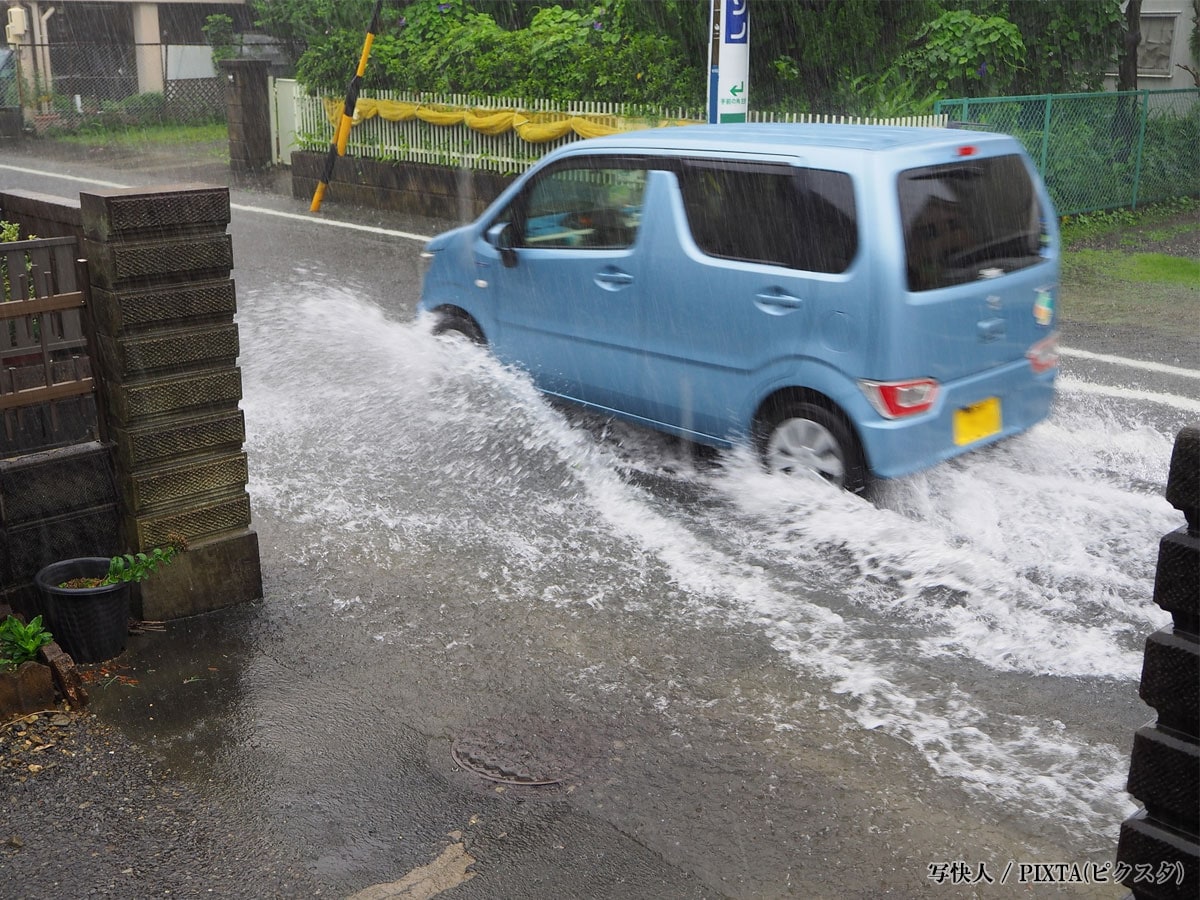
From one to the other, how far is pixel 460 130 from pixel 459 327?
973 centimetres

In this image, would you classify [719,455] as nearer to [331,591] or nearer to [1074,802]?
[331,591]

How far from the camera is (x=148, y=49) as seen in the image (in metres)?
31.7

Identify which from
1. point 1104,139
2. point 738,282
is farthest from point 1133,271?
point 738,282

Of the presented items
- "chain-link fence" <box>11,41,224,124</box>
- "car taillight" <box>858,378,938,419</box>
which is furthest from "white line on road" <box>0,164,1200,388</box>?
"chain-link fence" <box>11,41,224,124</box>

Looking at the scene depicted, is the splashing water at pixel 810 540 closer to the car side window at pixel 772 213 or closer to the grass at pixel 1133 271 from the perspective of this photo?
the car side window at pixel 772 213

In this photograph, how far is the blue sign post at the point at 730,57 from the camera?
12.3 metres

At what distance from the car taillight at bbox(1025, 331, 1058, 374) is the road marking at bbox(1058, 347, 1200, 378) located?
2710 mm

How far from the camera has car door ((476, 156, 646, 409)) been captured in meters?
6.92

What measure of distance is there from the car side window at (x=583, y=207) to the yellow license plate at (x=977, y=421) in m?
1.97

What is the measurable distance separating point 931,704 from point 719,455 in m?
2.71

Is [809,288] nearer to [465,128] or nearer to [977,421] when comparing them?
[977,421]

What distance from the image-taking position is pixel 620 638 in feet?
17.0

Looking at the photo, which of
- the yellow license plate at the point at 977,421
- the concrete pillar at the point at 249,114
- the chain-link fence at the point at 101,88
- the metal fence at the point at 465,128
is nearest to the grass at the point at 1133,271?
the metal fence at the point at 465,128

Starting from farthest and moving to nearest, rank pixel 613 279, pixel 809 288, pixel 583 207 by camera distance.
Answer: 1. pixel 583 207
2. pixel 613 279
3. pixel 809 288
